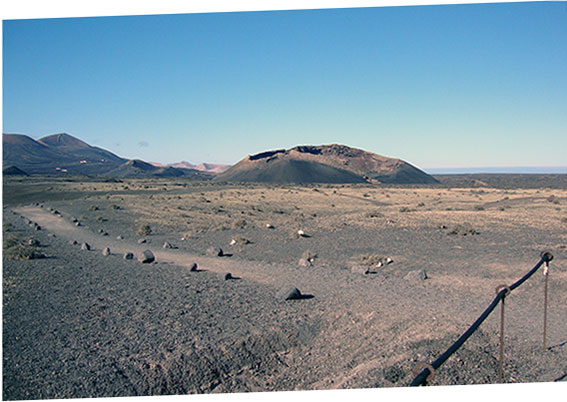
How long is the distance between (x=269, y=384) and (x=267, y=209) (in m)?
25.1

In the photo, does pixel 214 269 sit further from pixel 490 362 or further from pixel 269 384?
pixel 490 362

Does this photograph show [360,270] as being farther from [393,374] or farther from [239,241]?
[239,241]

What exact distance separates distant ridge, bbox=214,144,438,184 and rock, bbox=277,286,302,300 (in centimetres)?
8536

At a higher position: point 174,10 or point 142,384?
point 174,10

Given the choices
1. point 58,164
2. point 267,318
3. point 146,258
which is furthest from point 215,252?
point 58,164

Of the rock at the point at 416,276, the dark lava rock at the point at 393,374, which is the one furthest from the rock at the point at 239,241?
the dark lava rock at the point at 393,374

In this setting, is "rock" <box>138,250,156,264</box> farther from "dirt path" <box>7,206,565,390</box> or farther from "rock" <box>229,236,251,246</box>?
"rock" <box>229,236,251,246</box>

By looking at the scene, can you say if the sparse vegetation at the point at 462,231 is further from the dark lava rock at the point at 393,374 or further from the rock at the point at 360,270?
the dark lava rock at the point at 393,374

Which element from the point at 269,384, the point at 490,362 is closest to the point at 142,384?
the point at 269,384

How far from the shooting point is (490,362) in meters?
5.00

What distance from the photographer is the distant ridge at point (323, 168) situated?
98312 mm

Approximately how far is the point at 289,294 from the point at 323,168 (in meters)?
96.8

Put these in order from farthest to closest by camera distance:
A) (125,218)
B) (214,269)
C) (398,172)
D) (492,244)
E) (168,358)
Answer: (398,172) < (125,218) < (492,244) < (214,269) < (168,358)

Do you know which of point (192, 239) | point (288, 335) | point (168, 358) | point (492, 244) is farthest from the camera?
point (192, 239)
